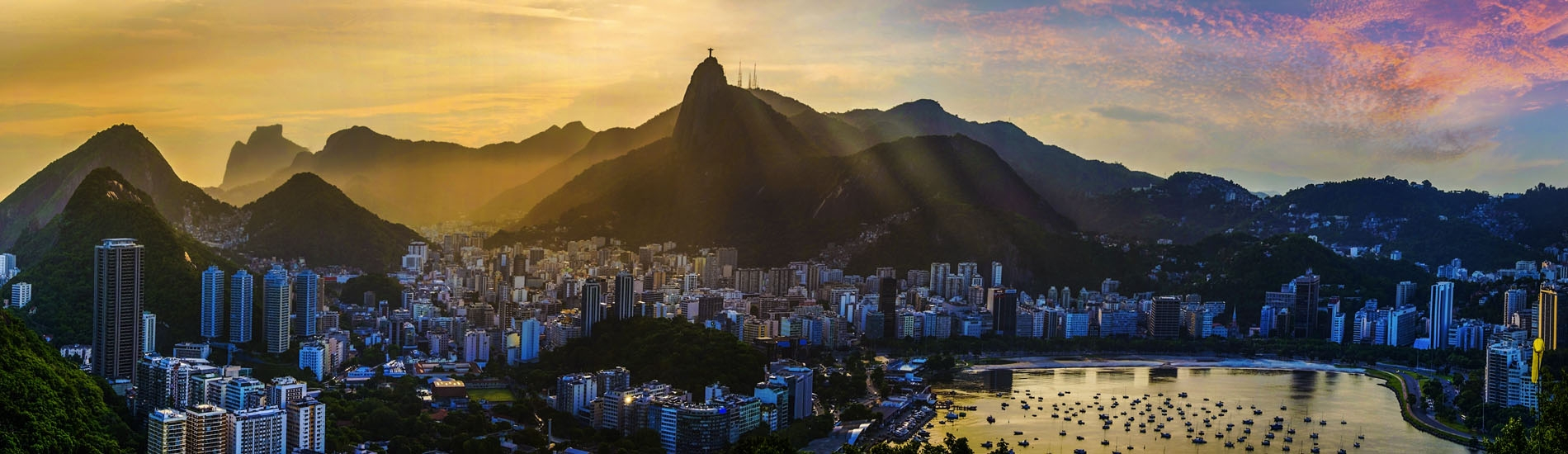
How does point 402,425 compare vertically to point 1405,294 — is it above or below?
below

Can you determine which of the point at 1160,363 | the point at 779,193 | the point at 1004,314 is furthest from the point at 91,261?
the point at 779,193

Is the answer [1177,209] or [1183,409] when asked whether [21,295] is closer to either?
[1183,409]

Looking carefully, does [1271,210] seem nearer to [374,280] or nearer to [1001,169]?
[1001,169]

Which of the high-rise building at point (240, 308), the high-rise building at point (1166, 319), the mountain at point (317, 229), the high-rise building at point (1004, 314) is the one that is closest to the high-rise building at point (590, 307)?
the high-rise building at point (240, 308)

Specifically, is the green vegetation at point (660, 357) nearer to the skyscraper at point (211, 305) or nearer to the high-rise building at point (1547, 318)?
the skyscraper at point (211, 305)

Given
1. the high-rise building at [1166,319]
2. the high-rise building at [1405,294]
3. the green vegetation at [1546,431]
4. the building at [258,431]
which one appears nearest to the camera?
the green vegetation at [1546,431]
